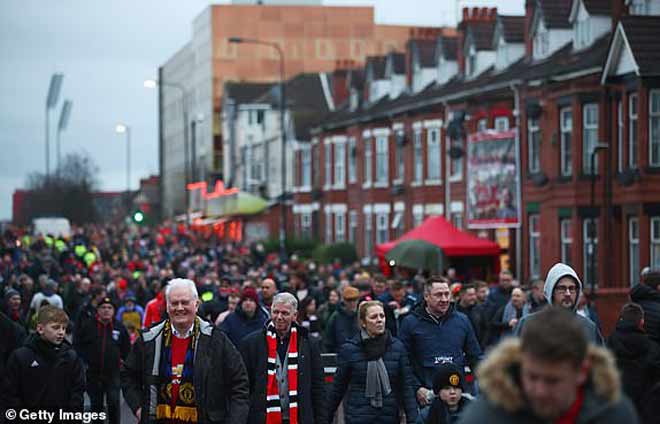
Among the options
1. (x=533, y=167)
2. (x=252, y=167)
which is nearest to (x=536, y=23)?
(x=533, y=167)

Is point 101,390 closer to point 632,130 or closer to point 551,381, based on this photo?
point 551,381

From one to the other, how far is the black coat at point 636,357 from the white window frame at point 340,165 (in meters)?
49.4

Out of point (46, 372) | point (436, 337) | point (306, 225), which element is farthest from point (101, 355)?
Result: point (306, 225)

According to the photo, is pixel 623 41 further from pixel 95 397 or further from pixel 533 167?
pixel 95 397

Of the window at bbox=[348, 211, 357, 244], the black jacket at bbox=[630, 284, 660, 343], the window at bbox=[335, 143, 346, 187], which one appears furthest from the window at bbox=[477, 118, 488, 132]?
the black jacket at bbox=[630, 284, 660, 343]

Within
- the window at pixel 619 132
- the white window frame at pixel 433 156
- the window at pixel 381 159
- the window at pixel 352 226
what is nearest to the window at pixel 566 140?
the window at pixel 619 132

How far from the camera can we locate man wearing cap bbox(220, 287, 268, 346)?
52.3 feet

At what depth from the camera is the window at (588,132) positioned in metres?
37.3

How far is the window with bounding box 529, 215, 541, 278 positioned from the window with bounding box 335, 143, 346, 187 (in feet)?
64.8

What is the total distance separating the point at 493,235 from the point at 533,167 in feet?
12.9

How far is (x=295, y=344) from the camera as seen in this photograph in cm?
1142

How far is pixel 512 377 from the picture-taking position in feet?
17.1

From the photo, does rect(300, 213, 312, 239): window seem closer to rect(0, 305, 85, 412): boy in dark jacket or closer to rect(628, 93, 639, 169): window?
rect(628, 93, 639, 169): window

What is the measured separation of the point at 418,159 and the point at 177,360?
42235mm
